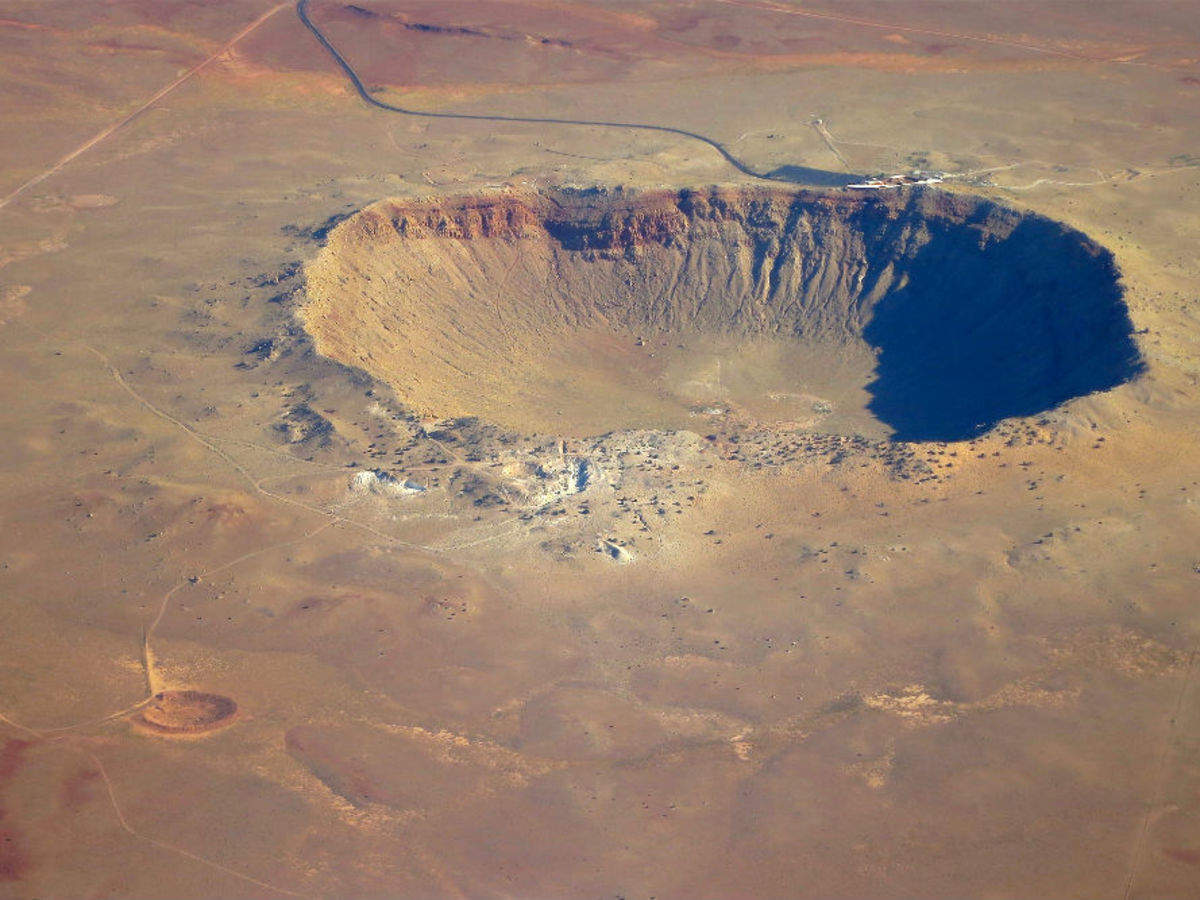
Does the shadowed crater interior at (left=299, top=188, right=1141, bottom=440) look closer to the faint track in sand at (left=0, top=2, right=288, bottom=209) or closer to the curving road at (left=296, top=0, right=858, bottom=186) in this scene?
the curving road at (left=296, top=0, right=858, bottom=186)

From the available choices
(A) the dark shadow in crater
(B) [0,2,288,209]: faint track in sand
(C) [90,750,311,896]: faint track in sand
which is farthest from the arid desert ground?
(B) [0,2,288,209]: faint track in sand

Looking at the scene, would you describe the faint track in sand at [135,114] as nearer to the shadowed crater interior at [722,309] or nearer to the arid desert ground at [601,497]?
the arid desert ground at [601,497]

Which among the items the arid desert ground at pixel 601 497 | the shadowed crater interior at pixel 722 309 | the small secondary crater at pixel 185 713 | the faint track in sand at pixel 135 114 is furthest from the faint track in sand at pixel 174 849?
the faint track in sand at pixel 135 114

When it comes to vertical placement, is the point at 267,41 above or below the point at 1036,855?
above

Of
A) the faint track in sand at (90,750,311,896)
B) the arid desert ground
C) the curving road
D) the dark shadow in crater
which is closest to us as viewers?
the faint track in sand at (90,750,311,896)

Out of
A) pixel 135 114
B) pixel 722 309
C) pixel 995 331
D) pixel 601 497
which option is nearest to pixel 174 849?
pixel 601 497

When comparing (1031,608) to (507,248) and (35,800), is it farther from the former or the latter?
(507,248)

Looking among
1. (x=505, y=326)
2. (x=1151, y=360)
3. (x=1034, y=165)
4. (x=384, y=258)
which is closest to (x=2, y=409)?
(x=384, y=258)
